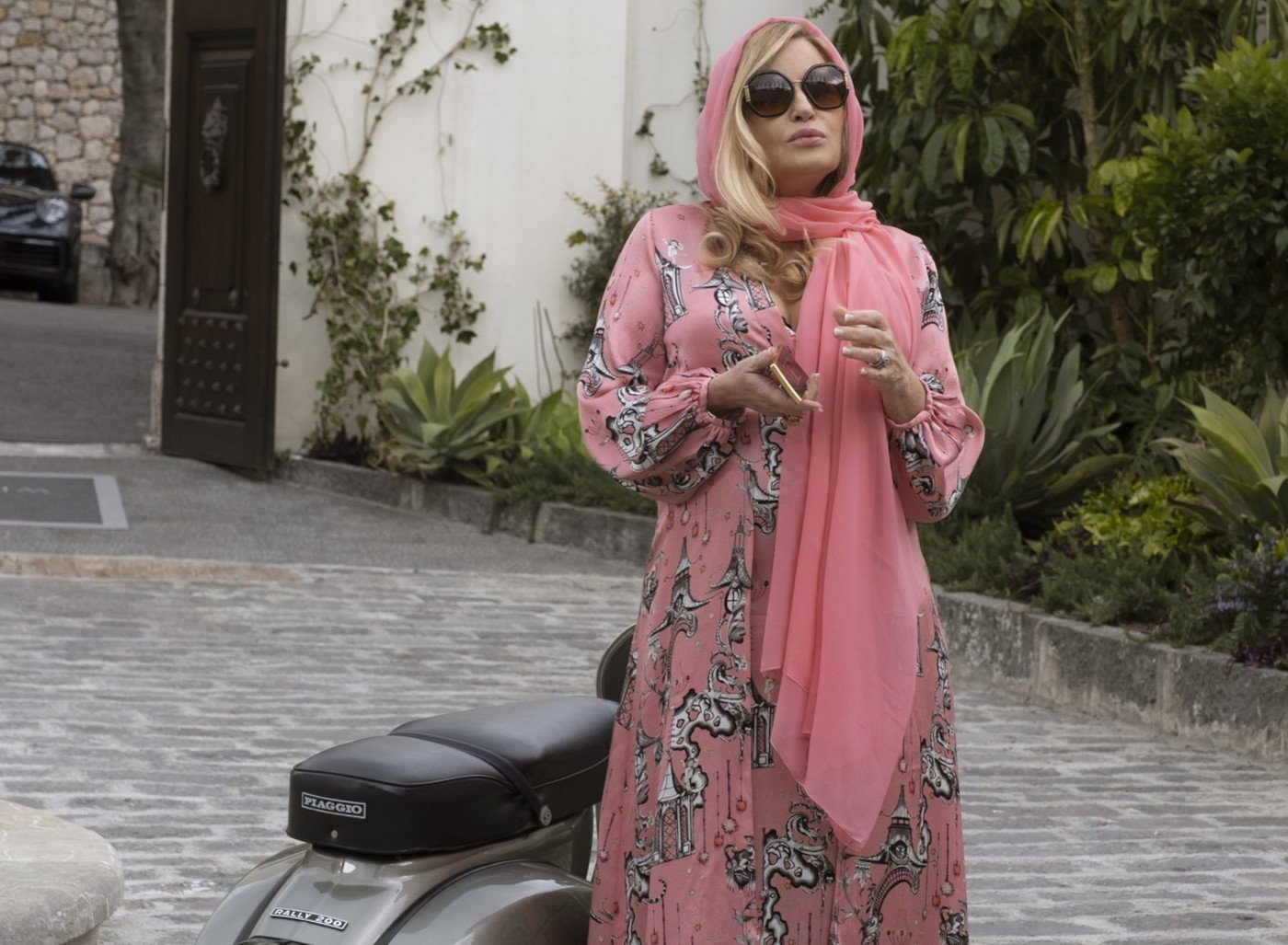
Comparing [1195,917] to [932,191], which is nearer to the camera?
[1195,917]

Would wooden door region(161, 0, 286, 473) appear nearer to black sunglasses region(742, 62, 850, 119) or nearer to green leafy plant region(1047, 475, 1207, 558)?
green leafy plant region(1047, 475, 1207, 558)

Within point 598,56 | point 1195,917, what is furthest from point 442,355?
point 1195,917

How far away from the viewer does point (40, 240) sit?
21.3 meters

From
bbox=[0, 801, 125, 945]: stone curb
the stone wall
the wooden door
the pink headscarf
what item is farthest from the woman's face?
the stone wall

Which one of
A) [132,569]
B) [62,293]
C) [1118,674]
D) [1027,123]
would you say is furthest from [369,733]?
[62,293]

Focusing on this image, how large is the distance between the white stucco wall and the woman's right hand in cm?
871

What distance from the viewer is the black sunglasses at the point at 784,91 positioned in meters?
2.78

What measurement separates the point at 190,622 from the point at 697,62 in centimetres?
562

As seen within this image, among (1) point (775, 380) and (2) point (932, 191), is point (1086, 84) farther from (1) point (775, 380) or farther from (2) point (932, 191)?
(1) point (775, 380)

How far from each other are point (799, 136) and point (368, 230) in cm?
848

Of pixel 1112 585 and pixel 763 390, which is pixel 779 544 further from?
pixel 1112 585

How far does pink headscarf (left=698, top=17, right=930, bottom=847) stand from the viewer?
8.39 ft

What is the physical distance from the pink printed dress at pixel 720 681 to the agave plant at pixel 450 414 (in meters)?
7.57

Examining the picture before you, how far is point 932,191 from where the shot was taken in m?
10.1
